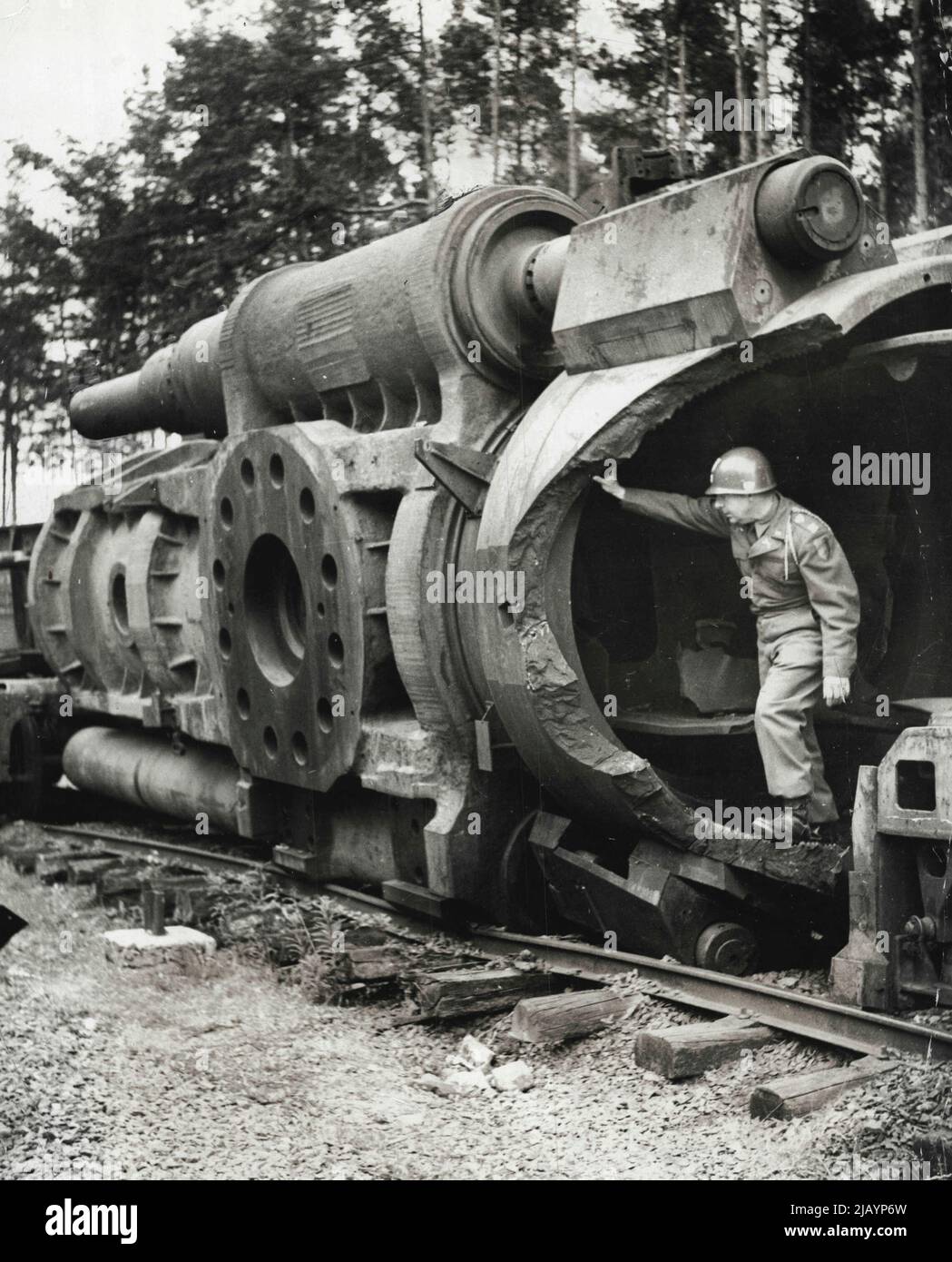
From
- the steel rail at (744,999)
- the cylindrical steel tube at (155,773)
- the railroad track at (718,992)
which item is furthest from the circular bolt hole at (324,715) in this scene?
the cylindrical steel tube at (155,773)

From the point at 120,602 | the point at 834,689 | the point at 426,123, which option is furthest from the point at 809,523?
the point at 120,602

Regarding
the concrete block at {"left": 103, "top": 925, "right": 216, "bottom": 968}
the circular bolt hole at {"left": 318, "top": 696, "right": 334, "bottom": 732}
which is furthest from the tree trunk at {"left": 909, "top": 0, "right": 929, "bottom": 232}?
the concrete block at {"left": 103, "top": 925, "right": 216, "bottom": 968}

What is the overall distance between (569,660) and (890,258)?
1951mm

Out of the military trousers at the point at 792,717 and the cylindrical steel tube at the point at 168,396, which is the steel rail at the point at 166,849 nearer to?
the cylindrical steel tube at the point at 168,396

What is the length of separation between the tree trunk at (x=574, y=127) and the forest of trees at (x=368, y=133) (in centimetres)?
3

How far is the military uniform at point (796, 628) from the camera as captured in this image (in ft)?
20.4

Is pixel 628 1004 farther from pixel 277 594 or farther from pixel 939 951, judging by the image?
pixel 277 594

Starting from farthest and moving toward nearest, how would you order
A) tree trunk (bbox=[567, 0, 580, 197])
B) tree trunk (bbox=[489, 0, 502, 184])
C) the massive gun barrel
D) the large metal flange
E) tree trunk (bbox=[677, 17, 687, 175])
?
tree trunk (bbox=[567, 0, 580, 197]) → tree trunk (bbox=[489, 0, 502, 184]) → tree trunk (bbox=[677, 17, 687, 175]) → the large metal flange → the massive gun barrel

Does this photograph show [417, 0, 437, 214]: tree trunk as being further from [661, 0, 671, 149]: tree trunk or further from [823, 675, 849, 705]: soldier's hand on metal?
[823, 675, 849, 705]: soldier's hand on metal

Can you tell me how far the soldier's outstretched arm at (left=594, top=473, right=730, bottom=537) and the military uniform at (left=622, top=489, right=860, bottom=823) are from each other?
0.4 inches

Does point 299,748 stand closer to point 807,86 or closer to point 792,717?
point 792,717

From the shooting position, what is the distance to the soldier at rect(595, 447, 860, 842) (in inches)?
245

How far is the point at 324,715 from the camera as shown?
800cm

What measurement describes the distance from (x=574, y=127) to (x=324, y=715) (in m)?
5.23
